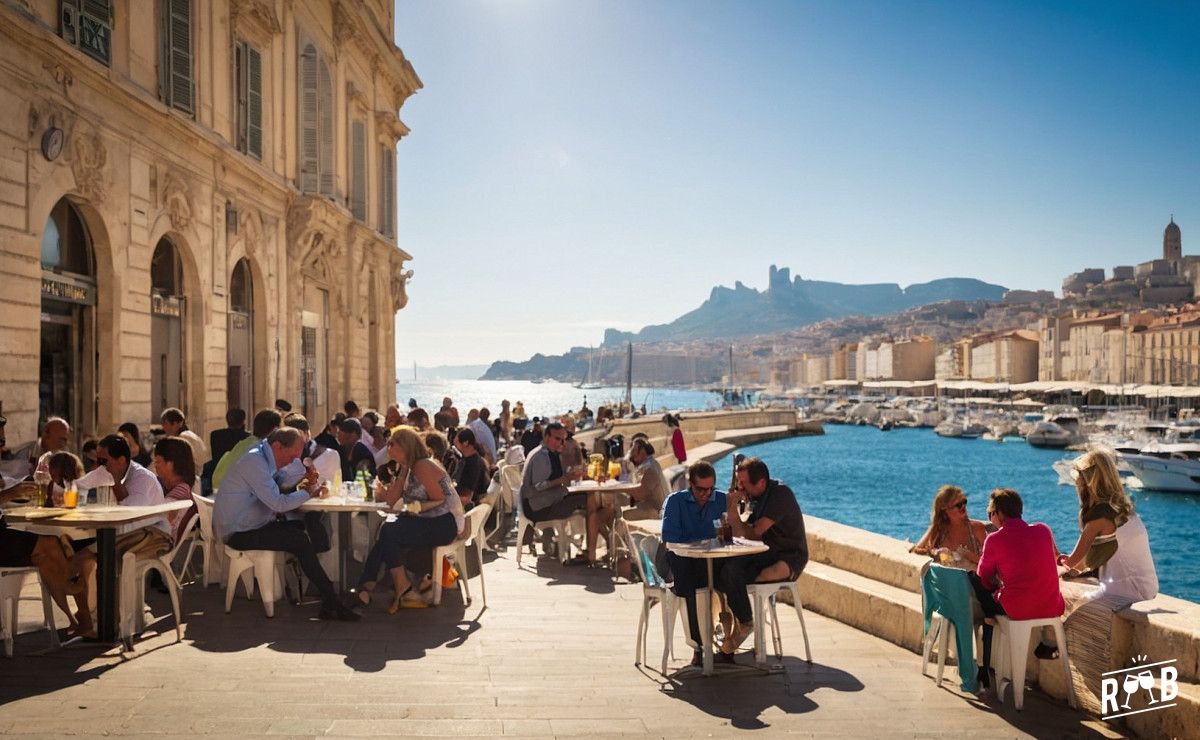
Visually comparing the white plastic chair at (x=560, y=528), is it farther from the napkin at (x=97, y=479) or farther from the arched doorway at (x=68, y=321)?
the arched doorway at (x=68, y=321)

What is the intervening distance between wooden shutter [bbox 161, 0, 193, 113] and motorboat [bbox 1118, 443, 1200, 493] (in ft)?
149

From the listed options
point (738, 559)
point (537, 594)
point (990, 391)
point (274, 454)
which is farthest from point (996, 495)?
point (990, 391)

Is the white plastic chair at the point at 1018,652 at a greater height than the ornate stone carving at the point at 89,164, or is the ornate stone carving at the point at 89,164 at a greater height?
the ornate stone carving at the point at 89,164

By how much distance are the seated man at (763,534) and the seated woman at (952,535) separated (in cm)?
78

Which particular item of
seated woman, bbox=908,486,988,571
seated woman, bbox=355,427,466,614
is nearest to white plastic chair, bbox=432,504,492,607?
seated woman, bbox=355,427,466,614

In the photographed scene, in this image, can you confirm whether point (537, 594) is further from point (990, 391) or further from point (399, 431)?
point (990, 391)

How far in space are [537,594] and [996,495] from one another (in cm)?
418

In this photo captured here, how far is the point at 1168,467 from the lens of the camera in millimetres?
45219

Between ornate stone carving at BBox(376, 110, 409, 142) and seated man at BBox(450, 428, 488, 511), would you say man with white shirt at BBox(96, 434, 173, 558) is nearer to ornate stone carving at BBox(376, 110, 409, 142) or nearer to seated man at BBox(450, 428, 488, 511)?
seated man at BBox(450, 428, 488, 511)

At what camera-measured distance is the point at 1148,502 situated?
4441 centimetres

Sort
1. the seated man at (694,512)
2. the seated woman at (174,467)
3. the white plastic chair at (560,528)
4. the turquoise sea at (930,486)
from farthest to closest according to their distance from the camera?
the turquoise sea at (930,486) < the white plastic chair at (560,528) < the seated woman at (174,467) < the seated man at (694,512)

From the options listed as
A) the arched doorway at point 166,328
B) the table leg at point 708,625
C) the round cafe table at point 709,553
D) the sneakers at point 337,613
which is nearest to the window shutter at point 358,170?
the arched doorway at point 166,328

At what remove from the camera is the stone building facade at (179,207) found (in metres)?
9.85

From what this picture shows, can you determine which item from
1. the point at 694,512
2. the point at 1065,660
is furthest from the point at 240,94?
the point at 1065,660
